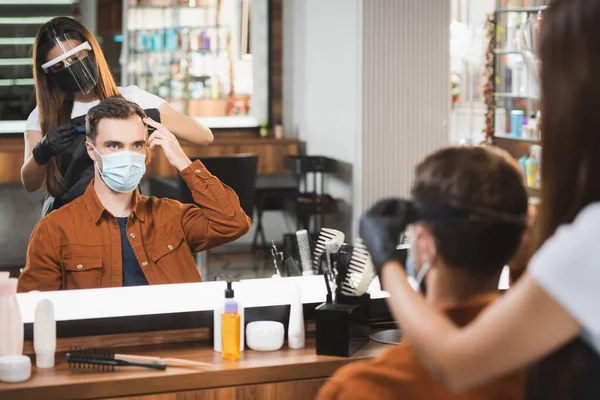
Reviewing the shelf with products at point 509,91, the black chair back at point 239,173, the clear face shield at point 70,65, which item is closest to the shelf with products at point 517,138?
the shelf with products at point 509,91

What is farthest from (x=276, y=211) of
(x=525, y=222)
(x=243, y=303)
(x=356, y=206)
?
(x=525, y=222)

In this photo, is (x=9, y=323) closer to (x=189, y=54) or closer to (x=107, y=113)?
(x=107, y=113)

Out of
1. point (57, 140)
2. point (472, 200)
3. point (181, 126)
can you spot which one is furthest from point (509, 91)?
point (472, 200)

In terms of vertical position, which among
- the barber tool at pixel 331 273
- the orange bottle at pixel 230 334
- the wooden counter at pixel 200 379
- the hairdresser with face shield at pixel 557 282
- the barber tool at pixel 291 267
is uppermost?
the hairdresser with face shield at pixel 557 282

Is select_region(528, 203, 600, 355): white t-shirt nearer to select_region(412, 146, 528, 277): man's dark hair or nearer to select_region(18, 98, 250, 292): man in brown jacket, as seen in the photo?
select_region(412, 146, 528, 277): man's dark hair

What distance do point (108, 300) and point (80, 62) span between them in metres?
1.07

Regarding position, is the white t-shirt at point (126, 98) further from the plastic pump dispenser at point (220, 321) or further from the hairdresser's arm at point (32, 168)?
the plastic pump dispenser at point (220, 321)

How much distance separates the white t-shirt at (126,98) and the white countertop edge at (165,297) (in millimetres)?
857

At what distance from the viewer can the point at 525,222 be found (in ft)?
4.50

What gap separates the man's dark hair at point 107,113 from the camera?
8.41 ft

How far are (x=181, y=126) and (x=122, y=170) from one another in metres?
0.66

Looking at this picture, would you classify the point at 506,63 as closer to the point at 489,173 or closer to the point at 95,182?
the point at 95,182

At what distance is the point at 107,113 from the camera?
2572 millimetres

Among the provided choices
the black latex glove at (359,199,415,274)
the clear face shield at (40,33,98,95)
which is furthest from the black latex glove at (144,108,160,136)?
the black latex glove at (359,199,415,274)
